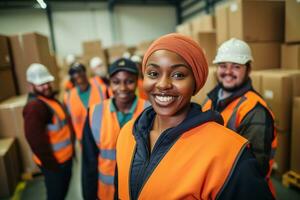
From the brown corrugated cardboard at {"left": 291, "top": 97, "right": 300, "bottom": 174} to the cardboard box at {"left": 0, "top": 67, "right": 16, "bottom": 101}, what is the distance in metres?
3.81

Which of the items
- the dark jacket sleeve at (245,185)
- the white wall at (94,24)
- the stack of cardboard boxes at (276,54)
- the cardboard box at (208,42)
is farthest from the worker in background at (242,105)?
the white wall at (94,24)

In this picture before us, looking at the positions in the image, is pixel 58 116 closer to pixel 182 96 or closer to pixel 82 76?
pixel 82 76

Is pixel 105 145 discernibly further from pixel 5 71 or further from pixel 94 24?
pixel 94 24

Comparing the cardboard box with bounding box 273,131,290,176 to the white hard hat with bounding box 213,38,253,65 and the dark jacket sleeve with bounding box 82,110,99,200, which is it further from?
the dark jacket sleeve with bounding box 82,110,99,200

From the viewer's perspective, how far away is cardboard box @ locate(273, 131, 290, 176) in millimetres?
2828

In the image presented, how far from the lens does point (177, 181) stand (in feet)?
2.76

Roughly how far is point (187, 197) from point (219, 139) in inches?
9.2

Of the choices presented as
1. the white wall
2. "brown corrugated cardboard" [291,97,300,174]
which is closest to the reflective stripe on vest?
"brown corrugated cardboard" [291,97,300,174]

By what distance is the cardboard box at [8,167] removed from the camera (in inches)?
114

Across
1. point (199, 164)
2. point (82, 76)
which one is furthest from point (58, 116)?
point (199, 164)

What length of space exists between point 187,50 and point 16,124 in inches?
129

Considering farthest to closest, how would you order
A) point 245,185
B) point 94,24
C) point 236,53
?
point 94,24, point 236,53, point 245,185

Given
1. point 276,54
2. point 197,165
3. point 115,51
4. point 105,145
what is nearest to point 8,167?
point 105,145

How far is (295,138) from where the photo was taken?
2686 mm
